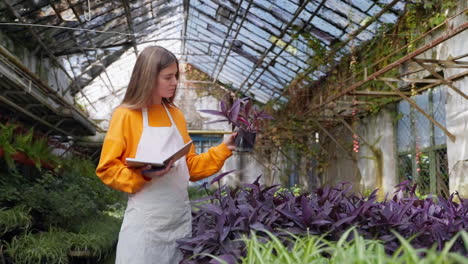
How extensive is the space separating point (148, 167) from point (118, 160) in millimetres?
148

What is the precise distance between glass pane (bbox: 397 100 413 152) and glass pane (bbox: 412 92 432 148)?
0.28 metres

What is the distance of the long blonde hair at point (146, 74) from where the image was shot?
183 centimetres

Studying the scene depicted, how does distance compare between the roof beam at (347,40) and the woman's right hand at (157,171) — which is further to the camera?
the roof beam at (347,40)

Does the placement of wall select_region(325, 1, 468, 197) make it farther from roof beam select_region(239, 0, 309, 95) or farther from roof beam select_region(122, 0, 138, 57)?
roof beam select_region(122, 0, 138, 57)

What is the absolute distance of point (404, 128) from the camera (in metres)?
8.34

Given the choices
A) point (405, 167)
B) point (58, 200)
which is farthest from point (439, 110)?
point (58, 200)

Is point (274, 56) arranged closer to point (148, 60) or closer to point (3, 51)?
point (3, 51)

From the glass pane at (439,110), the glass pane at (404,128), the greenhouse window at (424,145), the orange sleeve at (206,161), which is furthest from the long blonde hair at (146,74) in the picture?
the glass pane at (404,128)

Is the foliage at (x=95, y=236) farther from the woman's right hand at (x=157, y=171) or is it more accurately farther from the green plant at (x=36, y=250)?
the woman's right hand at (x=157, y=171)

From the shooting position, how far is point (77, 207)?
561cm

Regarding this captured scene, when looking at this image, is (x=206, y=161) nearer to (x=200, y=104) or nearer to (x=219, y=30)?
(x=219, y=30)

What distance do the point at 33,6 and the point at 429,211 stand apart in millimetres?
7826

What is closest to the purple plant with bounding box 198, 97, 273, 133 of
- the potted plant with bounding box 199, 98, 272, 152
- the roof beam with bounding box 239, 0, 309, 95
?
the potted plant with bounding box 199, 98, 272, 152

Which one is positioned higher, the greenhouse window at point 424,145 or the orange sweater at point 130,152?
the greenhouse window at point 424,145
